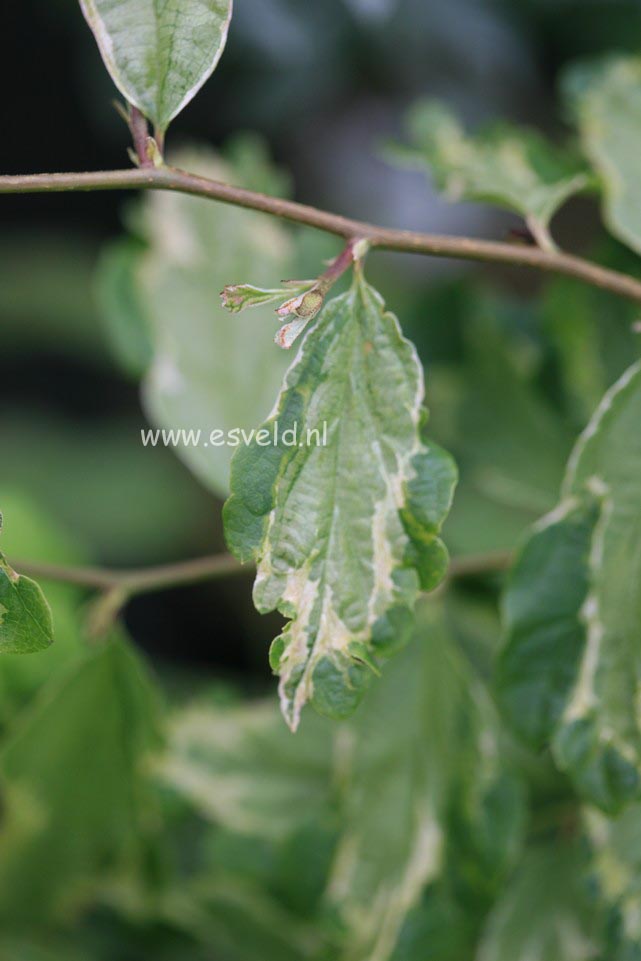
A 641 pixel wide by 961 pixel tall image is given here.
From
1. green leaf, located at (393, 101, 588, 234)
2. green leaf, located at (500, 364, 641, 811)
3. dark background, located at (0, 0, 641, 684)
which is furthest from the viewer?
dark background, located at (0, 0, 641, 684)

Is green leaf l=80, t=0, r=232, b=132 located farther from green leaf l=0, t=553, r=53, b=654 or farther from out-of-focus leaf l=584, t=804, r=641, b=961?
out-of-focus leaf l=584, t=804, r=641, b=961

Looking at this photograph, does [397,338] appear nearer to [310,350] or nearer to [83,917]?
[310,350]

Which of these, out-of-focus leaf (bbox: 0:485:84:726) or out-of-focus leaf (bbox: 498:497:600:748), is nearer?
out-of-focus leaf (bbox: 498:497:600:748)

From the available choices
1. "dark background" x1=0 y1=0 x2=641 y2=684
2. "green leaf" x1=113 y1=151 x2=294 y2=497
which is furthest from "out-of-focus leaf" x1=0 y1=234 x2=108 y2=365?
"green leaf" x1=113 y1=151 x2=294 y2=497

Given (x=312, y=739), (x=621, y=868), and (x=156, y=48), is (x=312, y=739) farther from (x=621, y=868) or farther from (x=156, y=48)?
(x=156, y=48)

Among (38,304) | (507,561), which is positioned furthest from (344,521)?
(38,304)

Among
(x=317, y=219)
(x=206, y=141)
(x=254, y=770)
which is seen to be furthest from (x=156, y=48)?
(x=206, y=141)

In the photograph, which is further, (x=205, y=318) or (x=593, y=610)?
(x=205, y=318)
